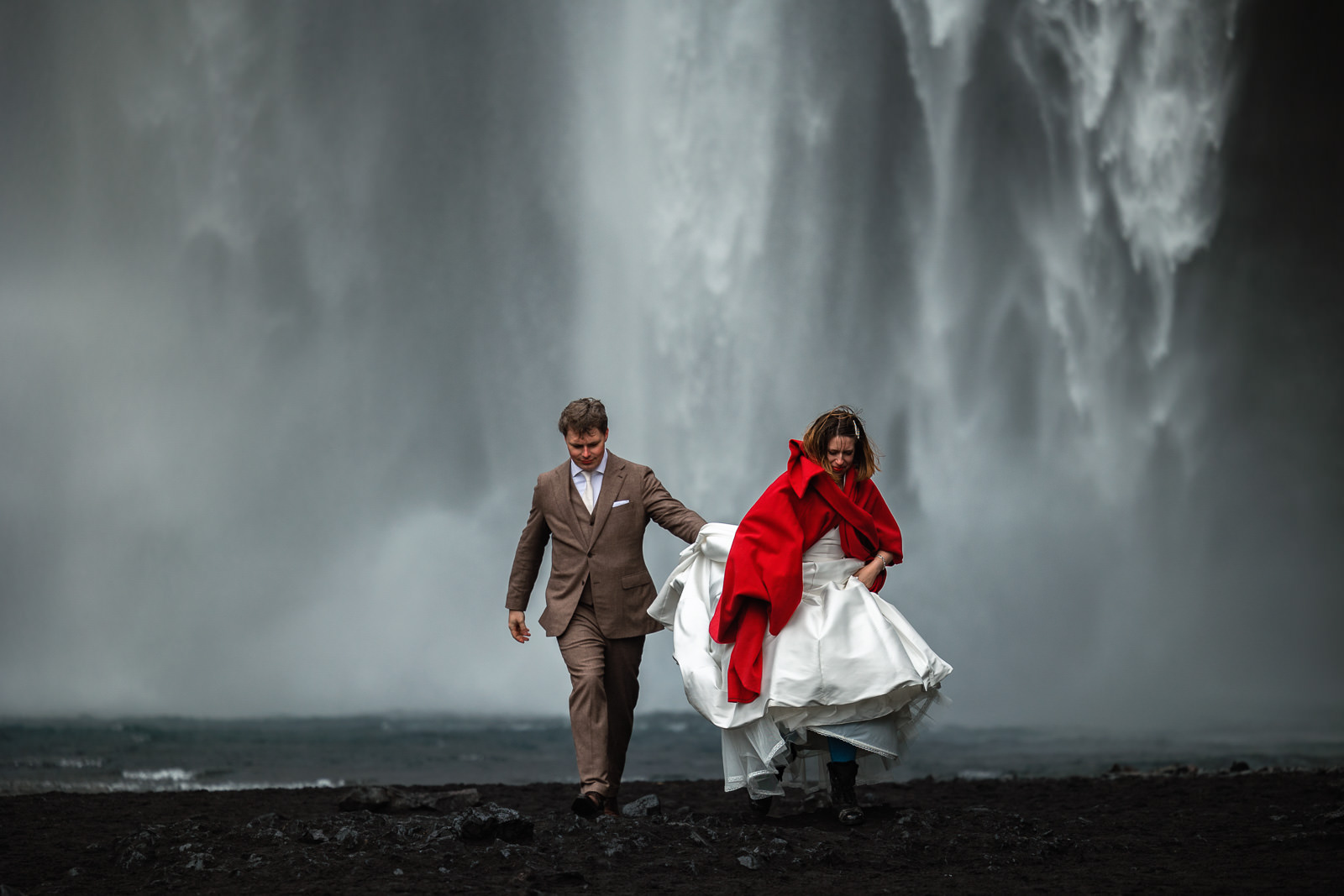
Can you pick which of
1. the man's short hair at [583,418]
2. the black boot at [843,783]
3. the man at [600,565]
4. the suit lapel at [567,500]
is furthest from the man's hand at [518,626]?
the black boot at [843,783]

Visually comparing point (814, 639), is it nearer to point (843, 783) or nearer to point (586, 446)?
point (843, 783)

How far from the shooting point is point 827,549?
6.85m

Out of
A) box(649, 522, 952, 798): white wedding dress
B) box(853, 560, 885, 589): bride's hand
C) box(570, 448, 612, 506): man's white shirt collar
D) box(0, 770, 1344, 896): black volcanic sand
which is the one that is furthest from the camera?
box(570, 448, 612, 506): man's white shirt collar

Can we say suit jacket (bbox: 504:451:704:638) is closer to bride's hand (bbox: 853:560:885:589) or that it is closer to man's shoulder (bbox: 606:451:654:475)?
man's shoulder (bbox: 606:451:654:475)

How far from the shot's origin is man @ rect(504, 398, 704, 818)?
704 cm

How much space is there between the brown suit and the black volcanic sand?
2.94ft

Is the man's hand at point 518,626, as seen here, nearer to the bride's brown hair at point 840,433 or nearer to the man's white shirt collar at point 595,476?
the man's white shirt collar at point 595,476

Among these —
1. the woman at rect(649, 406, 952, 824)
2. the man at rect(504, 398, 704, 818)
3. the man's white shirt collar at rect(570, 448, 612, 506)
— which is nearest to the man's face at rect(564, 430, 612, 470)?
the man at rect(504, 398, 704, 818)

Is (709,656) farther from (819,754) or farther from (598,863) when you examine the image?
(598,863)

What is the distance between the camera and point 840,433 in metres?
6.69

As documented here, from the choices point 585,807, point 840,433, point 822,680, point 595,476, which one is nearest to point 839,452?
point 840,433

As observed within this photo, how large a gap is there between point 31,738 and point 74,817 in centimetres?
1263

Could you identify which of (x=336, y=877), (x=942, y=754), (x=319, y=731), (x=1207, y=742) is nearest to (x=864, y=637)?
(x=336, y=877)

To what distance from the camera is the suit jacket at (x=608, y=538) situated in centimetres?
717
